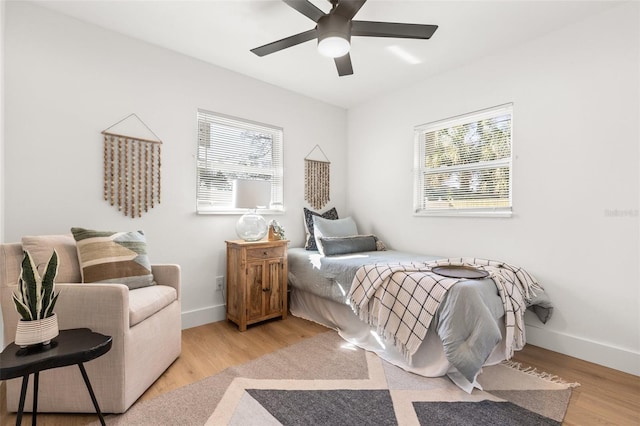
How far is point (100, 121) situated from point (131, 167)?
1.32 feet

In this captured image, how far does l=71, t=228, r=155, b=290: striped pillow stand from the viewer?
188cm

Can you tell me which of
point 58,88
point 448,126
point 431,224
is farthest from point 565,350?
point 58,88

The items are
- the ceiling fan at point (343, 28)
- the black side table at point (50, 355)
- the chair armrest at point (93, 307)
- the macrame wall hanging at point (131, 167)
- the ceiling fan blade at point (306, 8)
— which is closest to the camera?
the black side table at point (50, 355)

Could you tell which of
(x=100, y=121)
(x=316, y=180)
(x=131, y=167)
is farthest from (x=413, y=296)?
(x=100, y=121)

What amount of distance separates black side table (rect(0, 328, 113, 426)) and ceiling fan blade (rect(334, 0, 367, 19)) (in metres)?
2.14

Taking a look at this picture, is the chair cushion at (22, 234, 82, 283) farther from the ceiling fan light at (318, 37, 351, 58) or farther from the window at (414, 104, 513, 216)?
the window at (414, 104, 513, 216)

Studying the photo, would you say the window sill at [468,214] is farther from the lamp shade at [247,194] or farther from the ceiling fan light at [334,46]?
the ceiling fan light at [334,46]

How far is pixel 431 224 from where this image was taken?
3242 mm

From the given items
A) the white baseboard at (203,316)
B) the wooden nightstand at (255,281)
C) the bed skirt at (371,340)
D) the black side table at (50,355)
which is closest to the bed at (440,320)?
the bed skirt at (371,340)

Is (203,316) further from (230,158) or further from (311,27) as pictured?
(311,27)

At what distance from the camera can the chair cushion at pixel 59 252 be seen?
1.76 meters

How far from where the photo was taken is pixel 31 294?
1.25 metres

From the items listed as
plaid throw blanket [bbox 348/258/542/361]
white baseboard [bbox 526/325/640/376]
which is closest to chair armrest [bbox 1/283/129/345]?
plaid throw blanket [bbox 348/258/542/361]

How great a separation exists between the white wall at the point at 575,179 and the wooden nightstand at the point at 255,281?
176 centimetres
